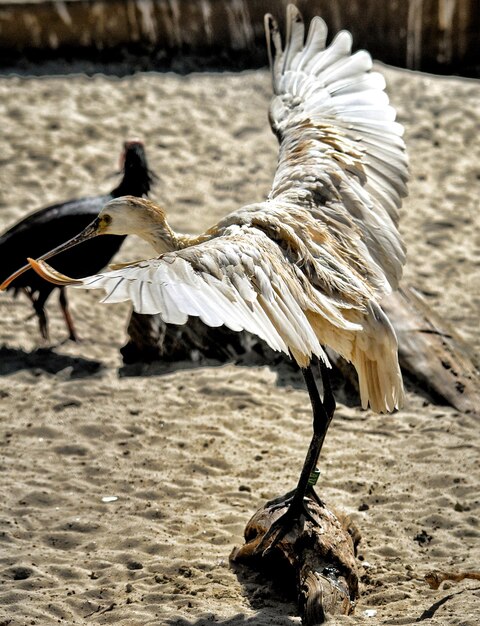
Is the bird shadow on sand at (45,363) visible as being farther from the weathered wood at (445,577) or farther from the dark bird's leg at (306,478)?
the weathered wood at (445,577)

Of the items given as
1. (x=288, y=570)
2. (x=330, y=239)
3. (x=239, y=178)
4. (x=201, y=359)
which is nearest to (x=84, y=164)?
(x=239, y=178)

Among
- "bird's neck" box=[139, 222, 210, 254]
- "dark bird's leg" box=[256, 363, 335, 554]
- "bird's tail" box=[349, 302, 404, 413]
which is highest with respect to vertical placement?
"bird's neck" box=[139, 222, 210, 254]

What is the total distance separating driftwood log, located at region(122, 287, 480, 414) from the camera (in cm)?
668

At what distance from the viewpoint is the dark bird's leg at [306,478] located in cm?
483

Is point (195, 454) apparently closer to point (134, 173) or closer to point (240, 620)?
point (240, 620)

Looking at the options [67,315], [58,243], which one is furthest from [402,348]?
[58,243]

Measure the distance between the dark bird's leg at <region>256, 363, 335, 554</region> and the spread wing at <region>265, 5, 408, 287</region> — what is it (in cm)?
69

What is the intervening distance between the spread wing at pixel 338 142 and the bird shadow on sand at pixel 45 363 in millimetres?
2217

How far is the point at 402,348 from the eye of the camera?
6773mm

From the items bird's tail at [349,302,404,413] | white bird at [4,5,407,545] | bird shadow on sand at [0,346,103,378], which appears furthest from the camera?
bird shadow on sand at [0,346,103,378]

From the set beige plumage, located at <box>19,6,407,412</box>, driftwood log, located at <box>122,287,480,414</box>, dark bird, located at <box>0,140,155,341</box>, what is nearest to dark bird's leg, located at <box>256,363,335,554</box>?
beige plumage, located at <box>19,6,407,412</box>

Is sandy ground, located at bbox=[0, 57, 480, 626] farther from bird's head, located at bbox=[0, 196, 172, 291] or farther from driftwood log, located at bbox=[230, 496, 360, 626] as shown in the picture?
bird's head, located at bbox=[0, 196, 172, 291]

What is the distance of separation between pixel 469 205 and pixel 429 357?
10.4 feet

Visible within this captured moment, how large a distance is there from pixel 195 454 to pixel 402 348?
1568mm
